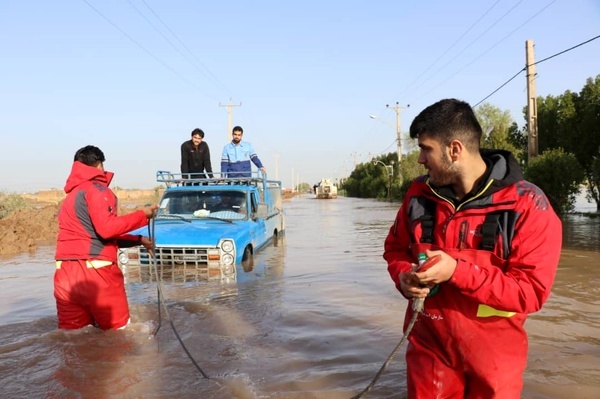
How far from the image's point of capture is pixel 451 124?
7.63ft

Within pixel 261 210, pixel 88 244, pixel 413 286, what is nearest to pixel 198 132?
pixel 261 210

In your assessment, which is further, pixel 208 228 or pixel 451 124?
pixel 208 228

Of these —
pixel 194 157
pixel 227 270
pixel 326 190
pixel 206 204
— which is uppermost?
pixel 194 157

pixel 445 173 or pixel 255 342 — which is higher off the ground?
pixel 445 173

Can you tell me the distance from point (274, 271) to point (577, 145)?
790 inches

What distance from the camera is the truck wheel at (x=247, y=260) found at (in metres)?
8.70

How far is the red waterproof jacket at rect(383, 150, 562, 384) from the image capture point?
2170 mm

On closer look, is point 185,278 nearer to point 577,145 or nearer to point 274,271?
point 274,271

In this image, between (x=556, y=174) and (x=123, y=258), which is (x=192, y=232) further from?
(x=556, y=174)

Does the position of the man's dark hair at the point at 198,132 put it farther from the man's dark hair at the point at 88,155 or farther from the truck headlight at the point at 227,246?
the man's dark hair at the point at 88,155

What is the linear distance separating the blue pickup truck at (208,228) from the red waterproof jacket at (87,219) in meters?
2.57

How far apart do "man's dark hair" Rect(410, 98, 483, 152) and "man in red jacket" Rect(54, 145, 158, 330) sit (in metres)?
2.94

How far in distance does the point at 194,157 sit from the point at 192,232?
341 cm

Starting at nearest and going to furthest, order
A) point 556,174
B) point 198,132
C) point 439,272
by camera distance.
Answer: point 439,272 → point 198,132 → point 556,174
